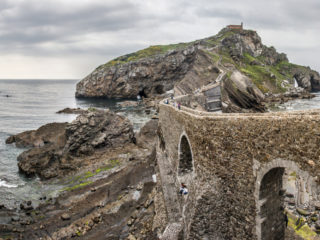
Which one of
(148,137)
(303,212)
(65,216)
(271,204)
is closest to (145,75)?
(148,137)

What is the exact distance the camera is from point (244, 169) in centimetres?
1077

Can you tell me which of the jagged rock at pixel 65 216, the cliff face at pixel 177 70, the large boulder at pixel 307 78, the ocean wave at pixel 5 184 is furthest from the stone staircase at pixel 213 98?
the large boulder at pixel 307 78

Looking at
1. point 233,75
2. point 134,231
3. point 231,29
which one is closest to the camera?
point 134,231

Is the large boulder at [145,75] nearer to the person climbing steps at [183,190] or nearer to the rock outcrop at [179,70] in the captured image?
the rock outcrop at [179,70]

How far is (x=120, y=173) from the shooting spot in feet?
88.4

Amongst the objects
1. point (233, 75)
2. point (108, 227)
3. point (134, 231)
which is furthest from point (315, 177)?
point (233, 75)

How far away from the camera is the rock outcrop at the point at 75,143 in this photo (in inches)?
1163

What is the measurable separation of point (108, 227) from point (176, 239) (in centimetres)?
650

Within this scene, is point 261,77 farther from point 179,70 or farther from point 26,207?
point 26,207

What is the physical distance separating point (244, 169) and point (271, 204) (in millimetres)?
2010

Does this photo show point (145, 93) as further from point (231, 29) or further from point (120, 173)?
point (120, 173)

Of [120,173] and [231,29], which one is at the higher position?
[231,29]

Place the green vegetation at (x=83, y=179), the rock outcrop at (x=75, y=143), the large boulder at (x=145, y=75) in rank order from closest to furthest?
the green vegetation at (x=83, y=179) < the rock outcrop at (x=75, y=143) < the large boulder at (x=145, y=75)

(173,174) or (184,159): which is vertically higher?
(184,159)
